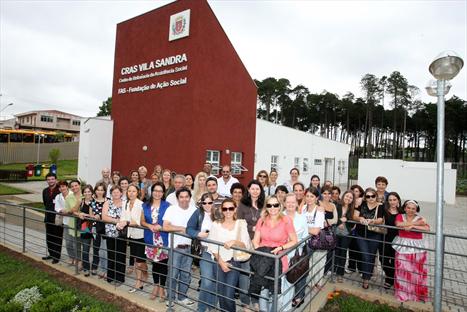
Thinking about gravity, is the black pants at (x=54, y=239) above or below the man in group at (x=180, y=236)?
below

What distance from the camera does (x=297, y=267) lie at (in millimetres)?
4023

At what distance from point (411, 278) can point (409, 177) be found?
18.0 meters

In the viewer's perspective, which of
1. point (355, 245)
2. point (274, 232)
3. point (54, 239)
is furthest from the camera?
point (54, 239)

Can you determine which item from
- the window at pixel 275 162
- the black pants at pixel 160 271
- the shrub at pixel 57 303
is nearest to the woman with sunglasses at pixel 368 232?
the black pants at pixel 160 271

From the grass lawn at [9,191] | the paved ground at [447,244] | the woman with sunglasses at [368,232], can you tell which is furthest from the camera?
the grass lawn at [9,191]

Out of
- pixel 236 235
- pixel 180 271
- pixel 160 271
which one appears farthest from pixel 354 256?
pixel 160 271

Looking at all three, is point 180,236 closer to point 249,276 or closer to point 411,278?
point 249,276

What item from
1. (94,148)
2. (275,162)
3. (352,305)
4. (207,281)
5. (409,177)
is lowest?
(352,305)

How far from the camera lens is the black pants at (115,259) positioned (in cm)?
521

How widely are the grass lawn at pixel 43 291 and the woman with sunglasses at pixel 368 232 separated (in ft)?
12.7

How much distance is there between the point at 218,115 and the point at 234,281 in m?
10.1

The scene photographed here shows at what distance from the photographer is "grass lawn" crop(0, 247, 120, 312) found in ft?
14.9

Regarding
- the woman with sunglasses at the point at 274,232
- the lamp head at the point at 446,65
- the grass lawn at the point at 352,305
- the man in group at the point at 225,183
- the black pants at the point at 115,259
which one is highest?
the lamp head at the point at 446,65

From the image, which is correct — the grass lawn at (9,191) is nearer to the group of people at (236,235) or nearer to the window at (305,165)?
the group of people at (236,235)
